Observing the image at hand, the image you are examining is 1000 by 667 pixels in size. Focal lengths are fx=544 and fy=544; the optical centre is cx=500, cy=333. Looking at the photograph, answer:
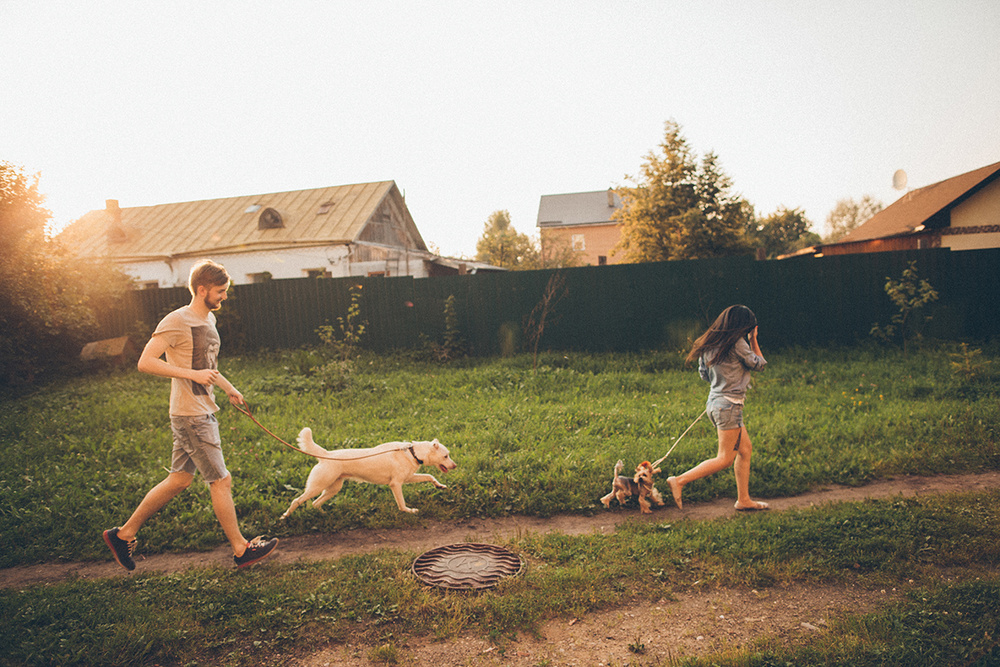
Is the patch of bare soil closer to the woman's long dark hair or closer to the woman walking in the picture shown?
the woman walking

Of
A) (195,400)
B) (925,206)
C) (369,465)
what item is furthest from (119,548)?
(925,206)

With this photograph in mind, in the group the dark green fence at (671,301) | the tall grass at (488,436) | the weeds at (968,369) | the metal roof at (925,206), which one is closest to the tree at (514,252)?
the metal roof at (925,206)

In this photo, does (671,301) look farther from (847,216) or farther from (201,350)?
(847,216)

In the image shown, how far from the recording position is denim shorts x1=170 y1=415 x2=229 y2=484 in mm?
3865

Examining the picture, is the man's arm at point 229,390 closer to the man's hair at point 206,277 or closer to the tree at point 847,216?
the man's hair at point 206,277

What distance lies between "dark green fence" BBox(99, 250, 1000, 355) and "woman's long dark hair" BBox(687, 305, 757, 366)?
7.31 metres

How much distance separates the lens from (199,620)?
3.32m

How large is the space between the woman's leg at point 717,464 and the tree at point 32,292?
13.7 meters

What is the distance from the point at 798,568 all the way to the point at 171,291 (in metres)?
16.3

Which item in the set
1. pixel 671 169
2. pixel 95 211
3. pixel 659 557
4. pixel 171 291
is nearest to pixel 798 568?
pixel 659 557

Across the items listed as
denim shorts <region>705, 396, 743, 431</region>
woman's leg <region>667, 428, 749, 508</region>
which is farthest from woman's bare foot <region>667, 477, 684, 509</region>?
denim shorts <region>705, 396, 743, 431</region>

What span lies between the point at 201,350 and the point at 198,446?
69cm

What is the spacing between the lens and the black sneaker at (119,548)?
158 inches

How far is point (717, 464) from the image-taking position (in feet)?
15.7
